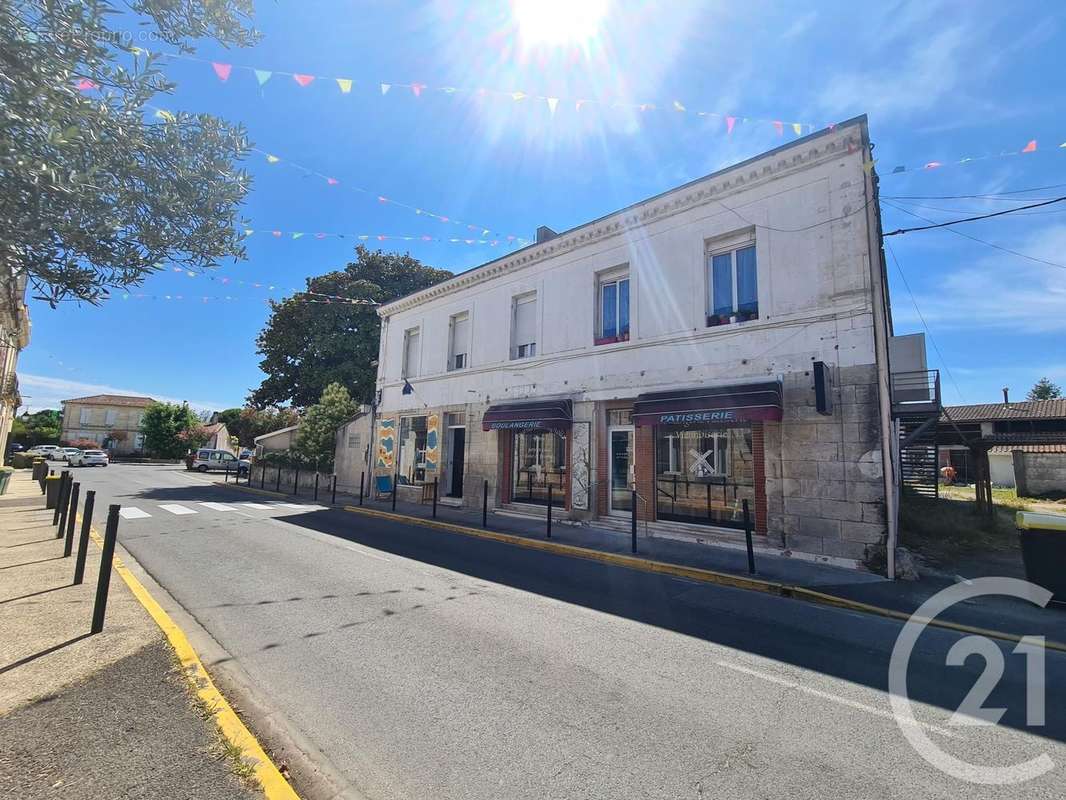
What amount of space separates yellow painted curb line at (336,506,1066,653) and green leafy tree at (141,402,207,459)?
48423 millimetres

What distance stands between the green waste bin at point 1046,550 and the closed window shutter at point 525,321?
10889 mm

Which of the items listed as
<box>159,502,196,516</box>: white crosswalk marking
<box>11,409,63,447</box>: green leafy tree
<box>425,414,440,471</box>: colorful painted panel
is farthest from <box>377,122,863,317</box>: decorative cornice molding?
<box>11,409,63,447</box>: green leafy tree

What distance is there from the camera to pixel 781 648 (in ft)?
16.1

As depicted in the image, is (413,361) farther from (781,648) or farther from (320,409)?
(781,648)

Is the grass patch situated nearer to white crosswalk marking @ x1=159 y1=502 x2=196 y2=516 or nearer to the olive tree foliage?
the olive tree foliage

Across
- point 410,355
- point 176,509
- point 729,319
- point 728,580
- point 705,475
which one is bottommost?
point 728,580

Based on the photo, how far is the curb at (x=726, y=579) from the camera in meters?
5.71

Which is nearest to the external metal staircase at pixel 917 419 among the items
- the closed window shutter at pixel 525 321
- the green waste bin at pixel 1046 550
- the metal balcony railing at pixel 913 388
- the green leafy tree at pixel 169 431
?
the metal balcony railing at pixel 913 388

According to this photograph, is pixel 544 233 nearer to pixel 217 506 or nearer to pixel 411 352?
pixel 411 352

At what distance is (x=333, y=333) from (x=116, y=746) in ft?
92.2

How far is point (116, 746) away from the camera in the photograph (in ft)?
9.38

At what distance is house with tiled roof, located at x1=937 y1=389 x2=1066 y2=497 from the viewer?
57.6ft

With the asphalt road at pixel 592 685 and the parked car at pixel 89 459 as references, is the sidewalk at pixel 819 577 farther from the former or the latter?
the parked car at pixel 89 459

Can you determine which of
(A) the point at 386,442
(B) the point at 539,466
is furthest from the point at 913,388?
(A) the point at 386,442
